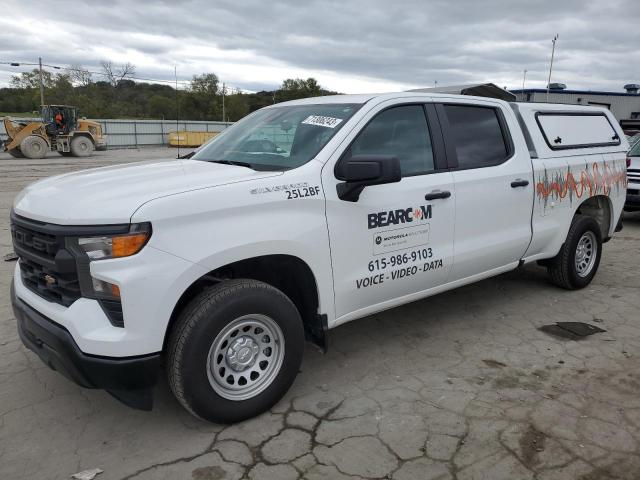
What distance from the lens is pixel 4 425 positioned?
313 centimetres

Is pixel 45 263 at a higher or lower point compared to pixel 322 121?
lower

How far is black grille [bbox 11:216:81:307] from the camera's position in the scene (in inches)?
106

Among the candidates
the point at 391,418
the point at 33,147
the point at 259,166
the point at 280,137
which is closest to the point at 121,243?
the point at 259,166

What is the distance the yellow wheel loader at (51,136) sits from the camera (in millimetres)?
25625

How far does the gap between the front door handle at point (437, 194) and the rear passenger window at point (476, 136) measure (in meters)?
0.34

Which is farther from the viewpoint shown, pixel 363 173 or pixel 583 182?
pixel 583 182

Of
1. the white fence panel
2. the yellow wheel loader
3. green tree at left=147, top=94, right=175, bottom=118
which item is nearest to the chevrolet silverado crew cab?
the yellow wheel loader

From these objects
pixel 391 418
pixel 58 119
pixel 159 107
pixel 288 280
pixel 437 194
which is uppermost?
pixel 159 107

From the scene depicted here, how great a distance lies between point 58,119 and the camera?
26594 mm

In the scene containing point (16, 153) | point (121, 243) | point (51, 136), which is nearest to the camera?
point (121, 243)

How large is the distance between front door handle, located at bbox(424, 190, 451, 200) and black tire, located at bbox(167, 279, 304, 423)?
1321 millimetres

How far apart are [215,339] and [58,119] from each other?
2762 cm

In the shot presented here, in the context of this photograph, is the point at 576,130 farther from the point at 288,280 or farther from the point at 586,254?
the point at 288,280

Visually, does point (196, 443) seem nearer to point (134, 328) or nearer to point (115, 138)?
point (134, 328)
